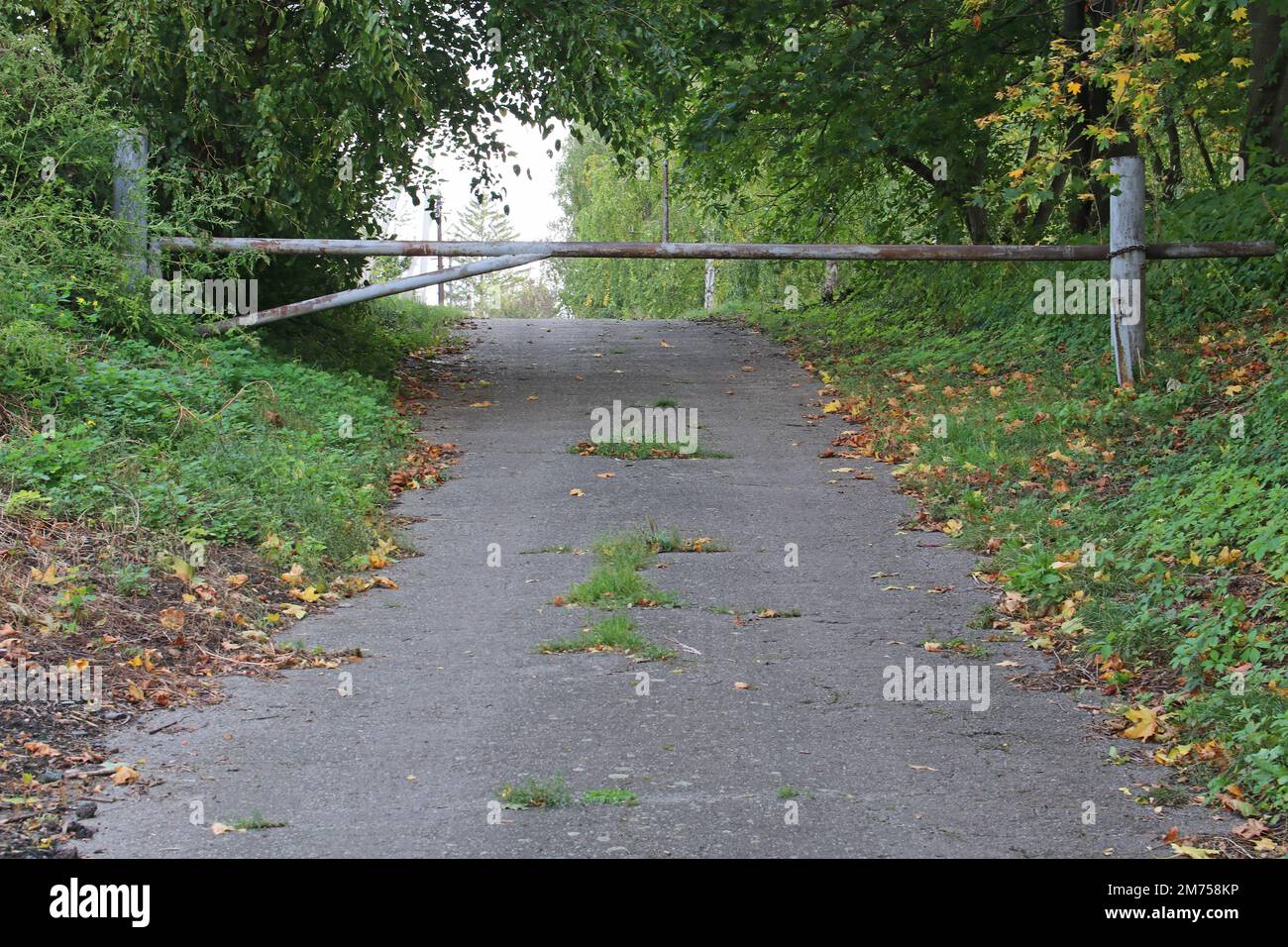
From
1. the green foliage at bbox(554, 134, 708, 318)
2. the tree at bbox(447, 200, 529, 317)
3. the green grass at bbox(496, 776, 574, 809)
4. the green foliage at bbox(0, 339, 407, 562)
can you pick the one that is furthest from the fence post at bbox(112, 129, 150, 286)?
the tree at bbox(447, 200, 529, 317)

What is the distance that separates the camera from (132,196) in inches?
431

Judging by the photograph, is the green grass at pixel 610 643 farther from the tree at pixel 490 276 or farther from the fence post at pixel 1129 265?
the tree at pixel 490 276

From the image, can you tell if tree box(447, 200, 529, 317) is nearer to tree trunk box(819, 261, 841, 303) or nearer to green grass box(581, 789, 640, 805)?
tree trunk box(819, 261, 841, 303)

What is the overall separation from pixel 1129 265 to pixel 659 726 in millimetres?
7155

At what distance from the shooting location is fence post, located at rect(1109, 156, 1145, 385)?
10930 millimetres

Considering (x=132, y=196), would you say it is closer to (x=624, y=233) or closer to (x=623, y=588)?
(x=623, y=588)

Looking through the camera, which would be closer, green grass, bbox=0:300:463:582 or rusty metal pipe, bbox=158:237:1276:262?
green grass, bbox=0:300:463:582

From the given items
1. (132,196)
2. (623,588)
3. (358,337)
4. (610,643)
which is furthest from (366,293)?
(610,643)

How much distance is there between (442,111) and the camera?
13945 mm

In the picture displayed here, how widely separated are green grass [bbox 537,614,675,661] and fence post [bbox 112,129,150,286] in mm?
5984

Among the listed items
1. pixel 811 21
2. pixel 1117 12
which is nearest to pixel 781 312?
pixel 811 21

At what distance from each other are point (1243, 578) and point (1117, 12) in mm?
6245

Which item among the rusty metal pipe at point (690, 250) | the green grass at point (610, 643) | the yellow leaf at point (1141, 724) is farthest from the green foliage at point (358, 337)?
the yellow leaf at point (1141, 724)
